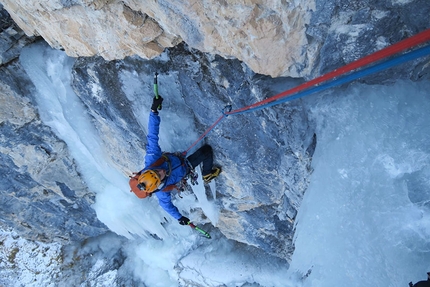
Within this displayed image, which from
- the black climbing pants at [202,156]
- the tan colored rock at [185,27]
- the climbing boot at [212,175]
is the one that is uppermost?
the tan colored rock at [185,27]

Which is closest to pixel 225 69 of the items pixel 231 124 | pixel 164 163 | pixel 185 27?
pixel 185 27

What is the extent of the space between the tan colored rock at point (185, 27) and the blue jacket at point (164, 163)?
63 centimetres

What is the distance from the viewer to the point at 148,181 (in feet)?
9.48

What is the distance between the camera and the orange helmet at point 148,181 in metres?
2.88

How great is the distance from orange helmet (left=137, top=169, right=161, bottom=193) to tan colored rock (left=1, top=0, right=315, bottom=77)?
1044 millimetres

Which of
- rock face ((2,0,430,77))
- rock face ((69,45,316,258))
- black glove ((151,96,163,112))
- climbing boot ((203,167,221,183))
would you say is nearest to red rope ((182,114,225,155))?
rock face ((69,45,316,258))

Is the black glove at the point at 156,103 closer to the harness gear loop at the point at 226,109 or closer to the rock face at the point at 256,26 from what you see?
the rock face at the point at 256,26

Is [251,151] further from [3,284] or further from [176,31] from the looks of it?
[3,284]

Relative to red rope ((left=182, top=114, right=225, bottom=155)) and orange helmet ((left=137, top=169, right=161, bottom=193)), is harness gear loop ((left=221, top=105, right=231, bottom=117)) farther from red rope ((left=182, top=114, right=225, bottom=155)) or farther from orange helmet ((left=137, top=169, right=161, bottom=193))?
orange helmet ((left=137, top=169, right=161, bottom=193))

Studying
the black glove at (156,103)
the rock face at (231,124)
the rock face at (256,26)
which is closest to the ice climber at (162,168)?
the black glove at (156,103)

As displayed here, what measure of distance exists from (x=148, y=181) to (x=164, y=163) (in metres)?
0.33

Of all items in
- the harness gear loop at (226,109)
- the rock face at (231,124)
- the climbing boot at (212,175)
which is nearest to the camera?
the rock face at (231,124)

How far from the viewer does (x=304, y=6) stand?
179 centimetres

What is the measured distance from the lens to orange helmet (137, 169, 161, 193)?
288 centimetres
